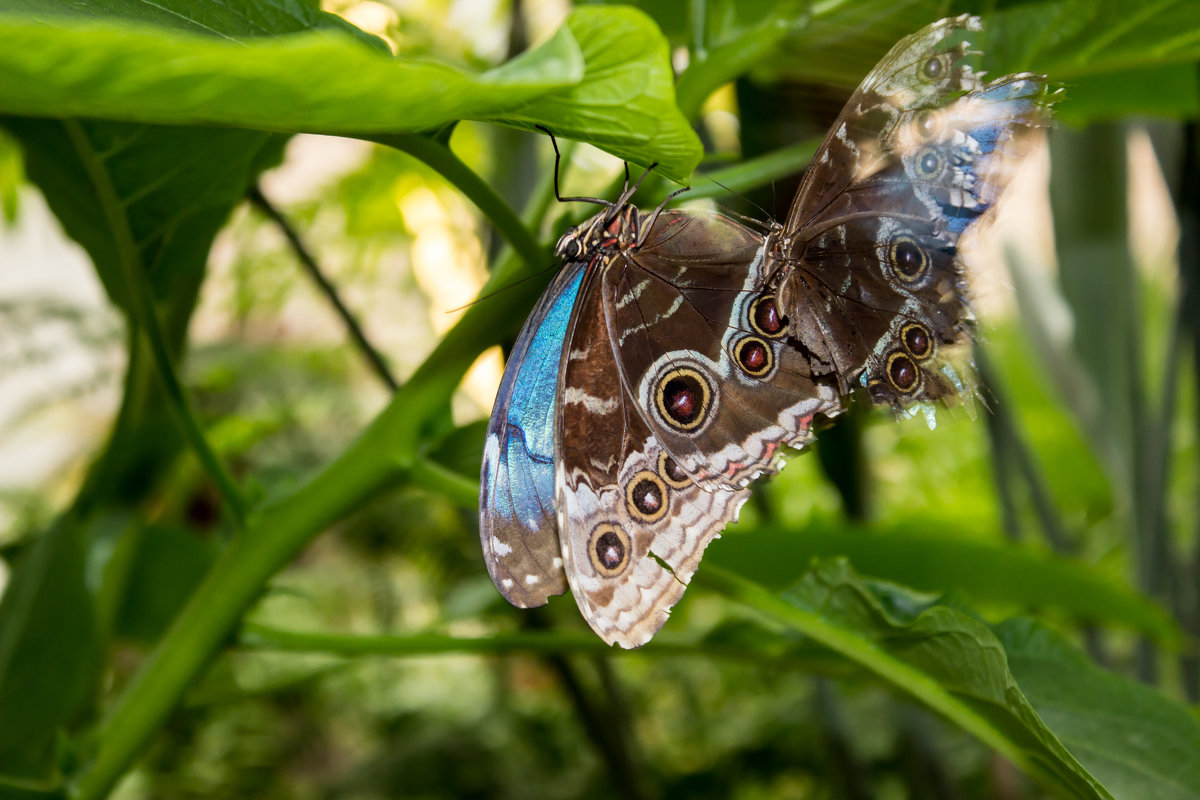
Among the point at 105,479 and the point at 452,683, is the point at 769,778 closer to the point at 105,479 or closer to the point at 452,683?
the point at 452,683

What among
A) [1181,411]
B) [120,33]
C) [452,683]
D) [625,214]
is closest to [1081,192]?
[625,214]

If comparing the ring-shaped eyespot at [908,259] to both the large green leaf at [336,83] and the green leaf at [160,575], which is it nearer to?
the large green leaf at [336,83]

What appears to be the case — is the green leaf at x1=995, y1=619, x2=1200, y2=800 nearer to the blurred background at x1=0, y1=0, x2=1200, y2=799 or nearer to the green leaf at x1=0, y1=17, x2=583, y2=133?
the blurred background at x1=0, y1=0, x2=1200, y2=799

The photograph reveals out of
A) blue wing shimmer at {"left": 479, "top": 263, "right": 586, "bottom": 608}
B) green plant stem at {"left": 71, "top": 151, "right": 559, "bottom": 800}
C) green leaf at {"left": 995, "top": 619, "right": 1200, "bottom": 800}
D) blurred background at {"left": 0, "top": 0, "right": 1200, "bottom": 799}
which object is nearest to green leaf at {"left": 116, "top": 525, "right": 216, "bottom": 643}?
blurred background at {"left": 0, "top": 0, "right": 1200, "bottom": 799}

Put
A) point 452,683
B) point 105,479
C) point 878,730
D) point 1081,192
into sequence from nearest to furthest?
point 105,479 → point 1081,192 → point 878,730 → point 452,683

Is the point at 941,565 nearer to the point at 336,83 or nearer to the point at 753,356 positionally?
the point at 753,356

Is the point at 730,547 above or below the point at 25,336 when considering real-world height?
above

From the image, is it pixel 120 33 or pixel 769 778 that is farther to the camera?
pixel 769 778

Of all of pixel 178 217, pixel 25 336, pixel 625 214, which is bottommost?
pixel 25 336
